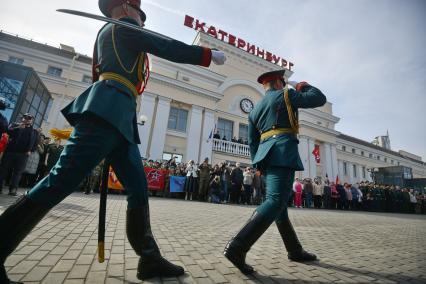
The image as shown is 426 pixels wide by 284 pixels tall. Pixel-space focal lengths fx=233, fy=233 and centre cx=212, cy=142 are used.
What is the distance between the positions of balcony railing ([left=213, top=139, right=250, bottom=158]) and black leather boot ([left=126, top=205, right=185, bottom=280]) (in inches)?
744

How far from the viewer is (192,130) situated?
2048 cm

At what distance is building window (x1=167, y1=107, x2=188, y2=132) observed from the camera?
2053 centimetres

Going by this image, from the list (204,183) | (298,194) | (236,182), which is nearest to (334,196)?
(298,194)

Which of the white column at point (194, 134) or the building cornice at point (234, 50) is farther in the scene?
the building cornice at point (234, 50)

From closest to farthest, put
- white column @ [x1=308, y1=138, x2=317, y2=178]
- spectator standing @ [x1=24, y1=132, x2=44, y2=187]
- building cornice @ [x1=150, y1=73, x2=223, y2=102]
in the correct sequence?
spectator standing @ [x1=24, y1=132, x2=44, y2=187] < building cornice @ [x1=150, y1=73, x2=223, y2=102] < white column @ [x1=308, y1=138, x2=317, y2=178]

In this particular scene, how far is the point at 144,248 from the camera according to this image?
75.6 inches

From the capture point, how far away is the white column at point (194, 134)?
19.9 meters

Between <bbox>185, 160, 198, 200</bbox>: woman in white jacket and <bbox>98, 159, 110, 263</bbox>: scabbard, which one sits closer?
<bbox>98, 159, 110, 263</bbox>: scabbard

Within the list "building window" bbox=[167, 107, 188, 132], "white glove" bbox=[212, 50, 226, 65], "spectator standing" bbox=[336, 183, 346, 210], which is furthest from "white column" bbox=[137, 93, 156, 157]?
"white glove" bbox=[212, 50, 226, 65]

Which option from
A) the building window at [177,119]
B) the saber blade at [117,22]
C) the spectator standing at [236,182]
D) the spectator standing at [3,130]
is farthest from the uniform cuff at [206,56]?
the building window at [177,119]

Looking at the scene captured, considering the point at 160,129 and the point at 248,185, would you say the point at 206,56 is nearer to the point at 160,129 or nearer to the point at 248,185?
the point at 248,185

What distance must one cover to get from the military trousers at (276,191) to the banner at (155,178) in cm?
1012

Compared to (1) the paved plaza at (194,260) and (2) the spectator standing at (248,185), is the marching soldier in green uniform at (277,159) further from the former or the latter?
(2) the spectator standing at (248,185)

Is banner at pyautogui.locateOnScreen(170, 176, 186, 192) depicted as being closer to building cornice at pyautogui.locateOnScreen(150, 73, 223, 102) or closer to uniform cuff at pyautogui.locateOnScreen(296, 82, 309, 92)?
uniform cuff at pyautogui.locateOnScreen(296, 82, 309, 92)
